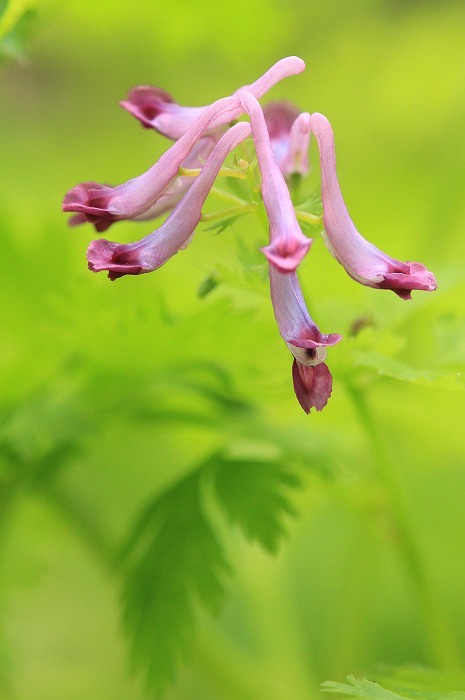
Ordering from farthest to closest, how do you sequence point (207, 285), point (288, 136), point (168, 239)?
point (288, 136)
point (207, 285)
point (168, 239)

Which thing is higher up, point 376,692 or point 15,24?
point 15,24

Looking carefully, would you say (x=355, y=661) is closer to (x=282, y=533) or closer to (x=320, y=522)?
(x=282, y=533)

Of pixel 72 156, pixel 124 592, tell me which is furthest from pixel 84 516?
pixel 72 156

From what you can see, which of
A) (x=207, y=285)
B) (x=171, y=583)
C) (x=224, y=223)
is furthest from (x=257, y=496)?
(x=224, y=223)

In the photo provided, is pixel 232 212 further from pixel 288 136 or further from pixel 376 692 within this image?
pixel 376 692

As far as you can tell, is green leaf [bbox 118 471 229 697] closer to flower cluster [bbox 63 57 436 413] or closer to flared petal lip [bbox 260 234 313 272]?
flower cluster [bbox 63 57 436 413]

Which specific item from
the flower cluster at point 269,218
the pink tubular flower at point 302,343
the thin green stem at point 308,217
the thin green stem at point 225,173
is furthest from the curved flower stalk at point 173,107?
the pink tubular flower at point 302,343
